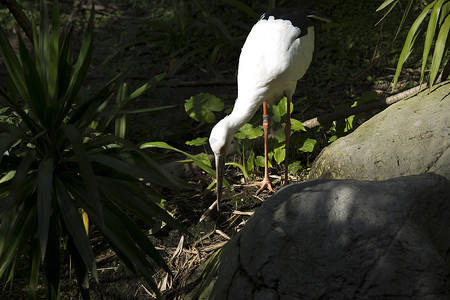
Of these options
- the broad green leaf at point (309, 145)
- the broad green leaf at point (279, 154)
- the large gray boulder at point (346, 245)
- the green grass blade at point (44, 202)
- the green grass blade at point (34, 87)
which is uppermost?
the green grass blade at point (34, 87)

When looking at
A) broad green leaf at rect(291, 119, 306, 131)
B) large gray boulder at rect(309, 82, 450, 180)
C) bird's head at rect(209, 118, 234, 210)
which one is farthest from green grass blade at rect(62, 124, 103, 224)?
broad green leaf at rect(291, 119, 306, 131)

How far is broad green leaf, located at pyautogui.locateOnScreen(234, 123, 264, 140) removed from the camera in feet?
13.3

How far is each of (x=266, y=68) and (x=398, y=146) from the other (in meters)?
1.12

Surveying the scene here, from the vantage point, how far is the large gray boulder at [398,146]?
3.17 m

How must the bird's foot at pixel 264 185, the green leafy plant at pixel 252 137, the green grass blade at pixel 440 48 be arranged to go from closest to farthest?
the green grass blade at pixel 440 48, the bird's foot at pixel 264 185, the green leafy plant at pixel 252 137

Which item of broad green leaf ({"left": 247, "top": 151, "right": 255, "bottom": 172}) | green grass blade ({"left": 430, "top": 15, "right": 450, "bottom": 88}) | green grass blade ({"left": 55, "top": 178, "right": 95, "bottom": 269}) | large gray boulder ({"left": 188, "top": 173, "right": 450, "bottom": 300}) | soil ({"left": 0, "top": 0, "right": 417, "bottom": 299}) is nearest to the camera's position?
large gray boulder ({"left": 188, "top": 173, "right": 450, "bottom": 300})

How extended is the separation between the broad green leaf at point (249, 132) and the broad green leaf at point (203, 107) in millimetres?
271

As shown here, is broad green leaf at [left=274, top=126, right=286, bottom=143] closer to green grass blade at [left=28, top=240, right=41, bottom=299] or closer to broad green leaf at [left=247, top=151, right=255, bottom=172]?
broad green leaf at [left=247, top=151, right=255, bottom=172]

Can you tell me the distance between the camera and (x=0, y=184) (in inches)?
101

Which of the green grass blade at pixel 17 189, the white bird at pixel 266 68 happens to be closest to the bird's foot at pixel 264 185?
the white bird at pixel 266 68

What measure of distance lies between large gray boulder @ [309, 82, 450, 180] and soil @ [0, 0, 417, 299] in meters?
0.72

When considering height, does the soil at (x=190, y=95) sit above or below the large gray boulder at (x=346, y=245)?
below

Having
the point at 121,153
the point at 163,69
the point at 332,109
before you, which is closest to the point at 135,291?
the point at 121,153

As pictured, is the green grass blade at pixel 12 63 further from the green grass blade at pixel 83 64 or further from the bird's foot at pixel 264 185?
the bird's foot at pixel 264 185
